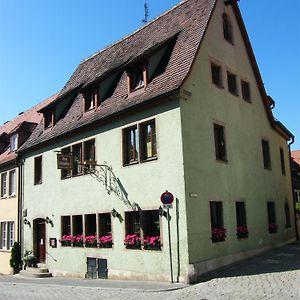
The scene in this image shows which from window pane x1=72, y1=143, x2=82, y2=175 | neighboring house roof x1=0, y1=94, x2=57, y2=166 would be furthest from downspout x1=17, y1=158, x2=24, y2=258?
window pane x1=72, y1=143, x2=82, y2=175

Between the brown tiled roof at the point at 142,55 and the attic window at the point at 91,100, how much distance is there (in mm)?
385

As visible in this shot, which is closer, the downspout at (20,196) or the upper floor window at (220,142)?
the upper floor window at (220,142)

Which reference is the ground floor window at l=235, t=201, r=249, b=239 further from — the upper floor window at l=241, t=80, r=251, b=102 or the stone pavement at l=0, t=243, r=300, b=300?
the upper floor window at l=241, t=80, r=251, b=102

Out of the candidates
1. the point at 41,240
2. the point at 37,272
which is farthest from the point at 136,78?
the point at 37,272

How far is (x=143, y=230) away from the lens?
15.8 meters

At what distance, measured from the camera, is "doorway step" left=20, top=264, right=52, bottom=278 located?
67.5 ft

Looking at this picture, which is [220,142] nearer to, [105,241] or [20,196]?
[105,241]

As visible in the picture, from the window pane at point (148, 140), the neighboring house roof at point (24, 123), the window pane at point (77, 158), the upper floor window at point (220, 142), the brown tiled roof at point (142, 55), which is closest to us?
the window pane at point (148, 140)

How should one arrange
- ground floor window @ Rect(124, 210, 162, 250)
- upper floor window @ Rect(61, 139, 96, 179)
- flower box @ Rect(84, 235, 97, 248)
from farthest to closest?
upper floor window @ Rect(61, 139, 96, 179) → flower box @ Rect(84, 235, 97, 248) → ground floor window @ Rect(124, 210, 162, 250)

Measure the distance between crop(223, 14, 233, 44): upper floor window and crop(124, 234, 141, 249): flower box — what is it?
9721mm

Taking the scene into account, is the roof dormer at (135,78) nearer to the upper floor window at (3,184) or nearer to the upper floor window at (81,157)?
the upper floor window at (81,157)

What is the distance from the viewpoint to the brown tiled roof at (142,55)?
16266mm

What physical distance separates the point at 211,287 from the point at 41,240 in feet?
39.3

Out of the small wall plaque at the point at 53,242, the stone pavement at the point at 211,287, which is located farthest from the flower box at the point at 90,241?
the small wall plaque at the point at 53,242
